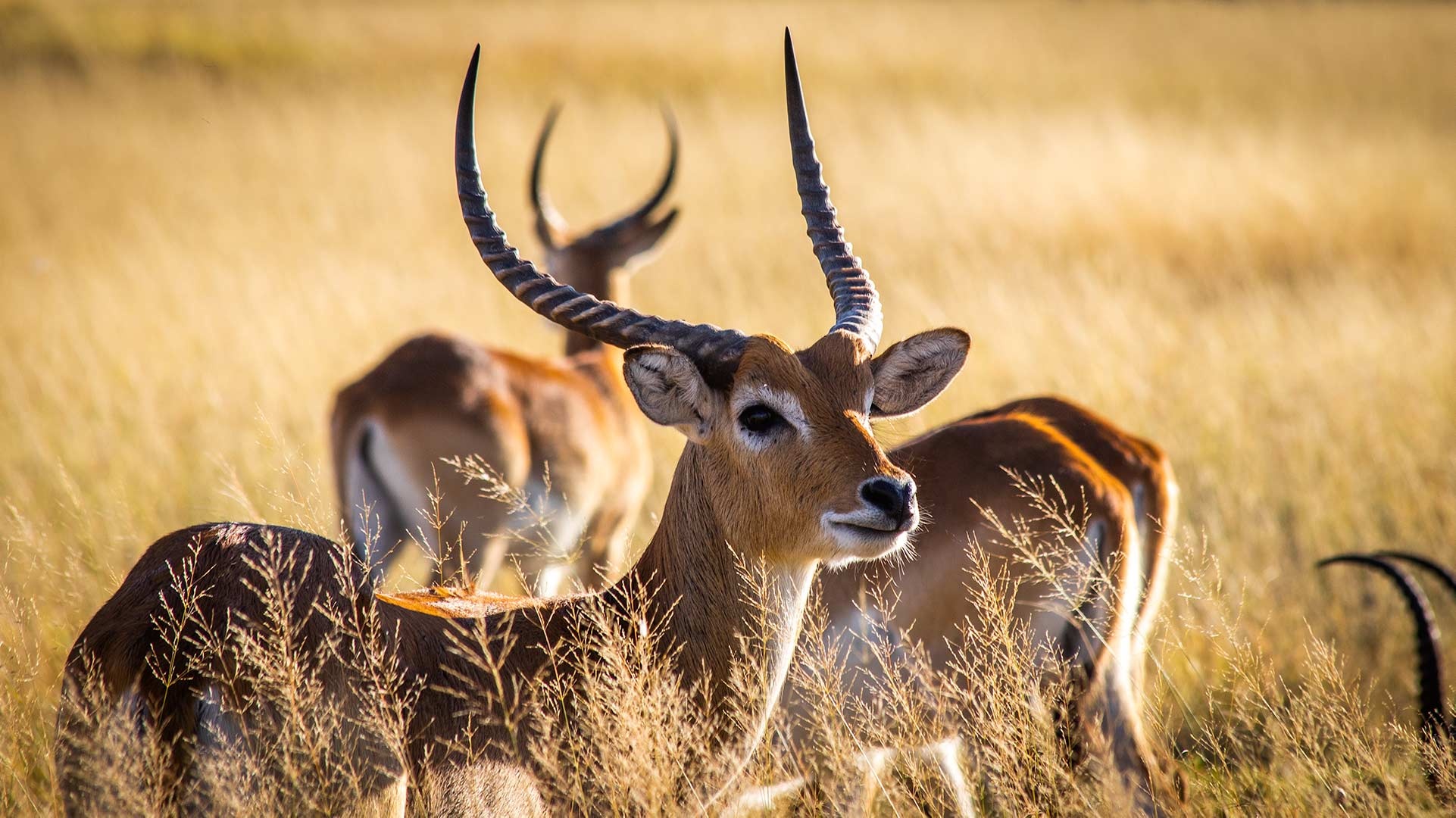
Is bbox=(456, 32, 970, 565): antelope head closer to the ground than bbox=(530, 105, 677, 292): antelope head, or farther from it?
farther from it

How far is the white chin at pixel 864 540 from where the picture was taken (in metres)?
2.96

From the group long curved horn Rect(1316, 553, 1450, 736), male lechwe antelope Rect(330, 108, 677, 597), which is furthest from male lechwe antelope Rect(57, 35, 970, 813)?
male lechwe antelope Rect(330, 108, 677, 597)

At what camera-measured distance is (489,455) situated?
18.5 ft

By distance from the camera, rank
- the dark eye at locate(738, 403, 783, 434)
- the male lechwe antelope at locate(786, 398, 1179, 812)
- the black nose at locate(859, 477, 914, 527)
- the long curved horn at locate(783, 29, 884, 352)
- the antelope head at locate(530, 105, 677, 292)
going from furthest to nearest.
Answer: the antelope head at locate(530, 105, 677, 292)
the male lechwe antelope at locate(786, 398, 1179, 812)
the long curved horn at locate(783, 29, 884, 352)
the dark eye at locate(738, 403, 783, 434)
the black nose at locate(859, 477, 914, 527)

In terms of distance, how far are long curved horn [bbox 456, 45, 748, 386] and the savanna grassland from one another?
42.6 inches

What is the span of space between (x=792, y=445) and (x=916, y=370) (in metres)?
0.58

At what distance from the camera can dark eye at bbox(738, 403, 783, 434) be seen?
10.3 ft

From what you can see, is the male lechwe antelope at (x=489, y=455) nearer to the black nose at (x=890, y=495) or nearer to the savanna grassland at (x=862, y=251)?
the savanna grassland at (x=862, y=251)

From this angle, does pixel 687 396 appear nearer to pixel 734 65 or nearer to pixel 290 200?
pixel 290 200

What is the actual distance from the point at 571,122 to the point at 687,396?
15959 mm

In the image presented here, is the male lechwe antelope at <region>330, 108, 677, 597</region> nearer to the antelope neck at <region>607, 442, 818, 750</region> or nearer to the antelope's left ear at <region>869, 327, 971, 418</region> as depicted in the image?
the antelope neck at <region>607, 442, 818, 750</region>

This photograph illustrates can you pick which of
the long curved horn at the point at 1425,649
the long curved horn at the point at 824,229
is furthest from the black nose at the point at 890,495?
the long curved horn at the point at 1425,649

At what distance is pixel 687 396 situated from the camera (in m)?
3.17

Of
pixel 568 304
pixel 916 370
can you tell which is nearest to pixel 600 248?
pixel 916 370
